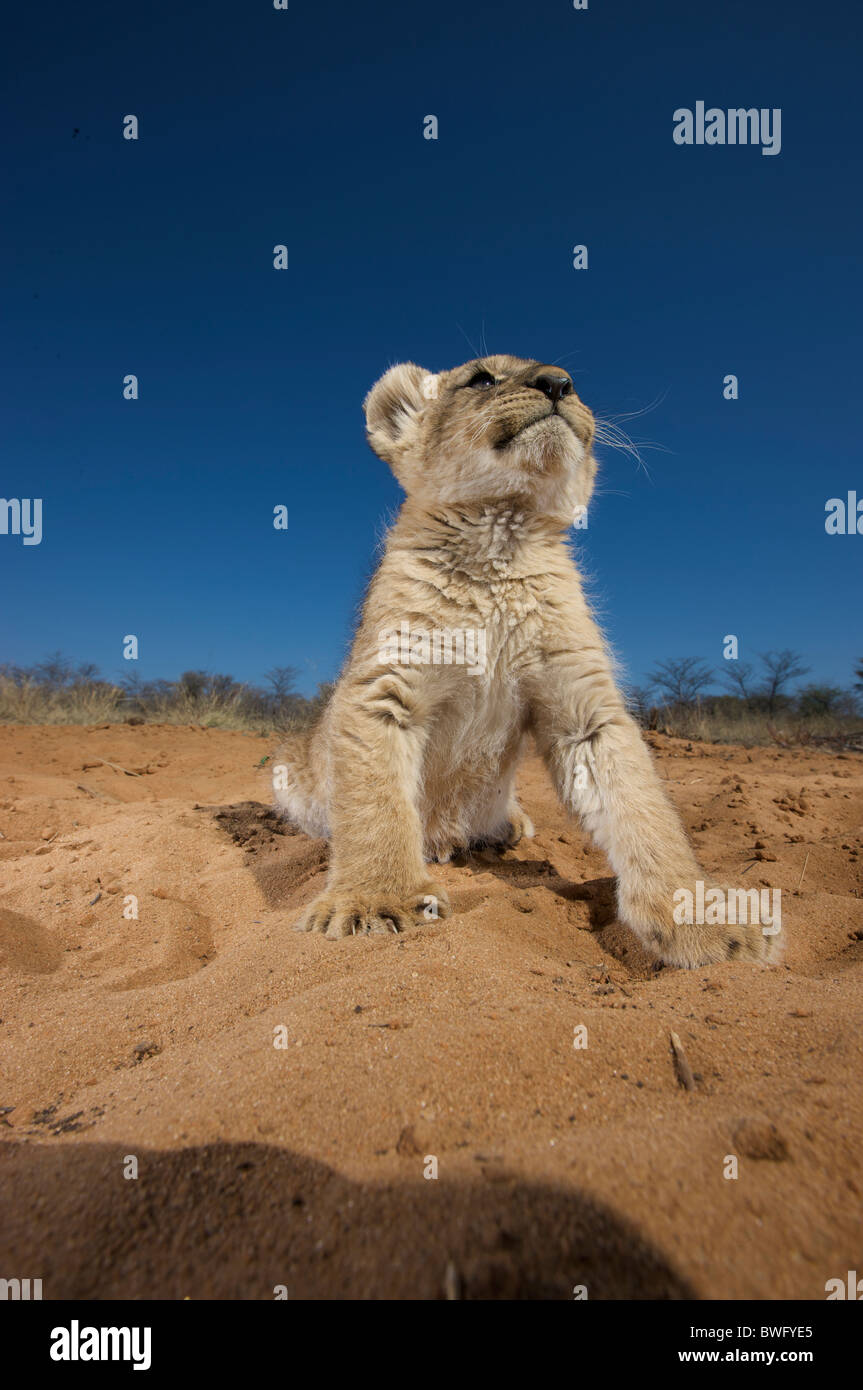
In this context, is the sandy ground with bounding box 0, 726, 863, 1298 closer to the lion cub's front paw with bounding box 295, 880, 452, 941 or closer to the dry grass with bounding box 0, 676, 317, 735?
the lion cub's front paw with bounding box 295, 880, 452, 941

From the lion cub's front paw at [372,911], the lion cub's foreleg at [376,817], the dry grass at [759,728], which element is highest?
the dry grass at [759,728]

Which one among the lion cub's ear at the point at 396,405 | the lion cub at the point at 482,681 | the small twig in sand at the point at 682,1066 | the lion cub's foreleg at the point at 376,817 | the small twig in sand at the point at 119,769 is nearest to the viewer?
the small twig in sand at the point at 682,1066

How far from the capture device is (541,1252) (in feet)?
3.76

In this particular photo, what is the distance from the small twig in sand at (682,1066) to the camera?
1.77 metres

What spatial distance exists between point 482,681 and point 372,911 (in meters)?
1.43

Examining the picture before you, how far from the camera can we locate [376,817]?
11.4ft

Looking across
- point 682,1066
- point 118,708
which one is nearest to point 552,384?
point 682,1066

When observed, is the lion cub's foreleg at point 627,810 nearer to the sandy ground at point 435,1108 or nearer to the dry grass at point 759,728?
the sandy ground at point 435,1108

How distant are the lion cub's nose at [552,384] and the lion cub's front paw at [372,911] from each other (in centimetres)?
289

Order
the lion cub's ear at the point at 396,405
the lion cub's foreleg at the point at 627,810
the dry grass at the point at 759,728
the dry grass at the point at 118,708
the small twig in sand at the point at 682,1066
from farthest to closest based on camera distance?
the dry grass at the point at 118,708, the dry grass at the point at 759,728, the lion cub's ear at the point at 396,405, the lion cub's foreleg at the point at 627,810, the small twig in sand at the point at 682,1066

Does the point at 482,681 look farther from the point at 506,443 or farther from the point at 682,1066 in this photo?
the point at 682,1066

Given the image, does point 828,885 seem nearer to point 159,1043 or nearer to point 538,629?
point 538,629

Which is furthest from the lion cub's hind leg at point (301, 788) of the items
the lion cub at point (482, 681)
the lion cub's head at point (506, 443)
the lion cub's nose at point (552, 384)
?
the lion cub's nose at point (552, 384)
